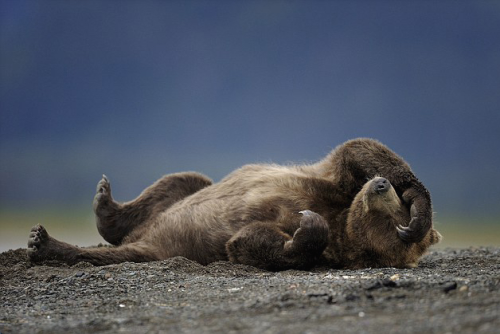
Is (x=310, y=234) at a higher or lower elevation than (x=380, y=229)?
lower

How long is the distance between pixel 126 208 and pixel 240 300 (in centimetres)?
444

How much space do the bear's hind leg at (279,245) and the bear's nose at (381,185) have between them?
0.64 metres

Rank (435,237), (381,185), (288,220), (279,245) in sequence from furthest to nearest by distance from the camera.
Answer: (435,237) → (288,220) → (279,245) → (381,185)

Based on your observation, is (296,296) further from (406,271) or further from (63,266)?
(63,266)

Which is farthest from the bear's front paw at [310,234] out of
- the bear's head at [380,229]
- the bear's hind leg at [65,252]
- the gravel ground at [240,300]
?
the bear's hind leg at [65,252]

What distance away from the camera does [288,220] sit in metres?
7.79

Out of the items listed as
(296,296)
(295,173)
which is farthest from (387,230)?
(296,296)

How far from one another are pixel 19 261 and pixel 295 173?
3500 millimetres

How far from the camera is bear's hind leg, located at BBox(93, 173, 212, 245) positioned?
9.37 metres

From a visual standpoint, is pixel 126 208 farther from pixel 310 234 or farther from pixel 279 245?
pixel 310 234

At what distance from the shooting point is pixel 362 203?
7414 millimetres

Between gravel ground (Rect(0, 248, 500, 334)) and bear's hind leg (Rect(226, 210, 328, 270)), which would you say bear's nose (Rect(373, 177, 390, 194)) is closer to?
bear's hind leg (Rect(226, 210, 328, 270))

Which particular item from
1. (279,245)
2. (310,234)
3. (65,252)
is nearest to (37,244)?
(65,252)

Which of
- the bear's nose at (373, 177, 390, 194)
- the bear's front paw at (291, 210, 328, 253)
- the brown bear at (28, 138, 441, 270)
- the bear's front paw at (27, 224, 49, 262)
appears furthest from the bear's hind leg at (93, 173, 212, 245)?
the bear's nose at (373, 177, 390, 194)
